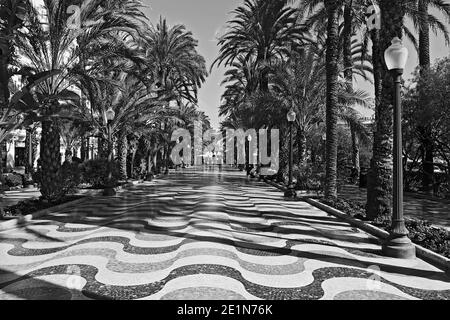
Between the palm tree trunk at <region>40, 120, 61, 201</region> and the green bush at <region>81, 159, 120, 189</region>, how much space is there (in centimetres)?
528

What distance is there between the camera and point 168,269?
16.0 ft

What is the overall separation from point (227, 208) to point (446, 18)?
16.7 m

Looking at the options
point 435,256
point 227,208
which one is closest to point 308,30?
point 227,208

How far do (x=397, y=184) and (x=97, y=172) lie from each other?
48.1 ft

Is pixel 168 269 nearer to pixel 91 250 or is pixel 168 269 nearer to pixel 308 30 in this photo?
pixel 91 250

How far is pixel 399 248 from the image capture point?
5.72m

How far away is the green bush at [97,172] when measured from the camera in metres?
17.0

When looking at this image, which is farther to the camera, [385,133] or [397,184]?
[385,133]

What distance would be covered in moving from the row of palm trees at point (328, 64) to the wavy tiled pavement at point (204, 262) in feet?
9.68

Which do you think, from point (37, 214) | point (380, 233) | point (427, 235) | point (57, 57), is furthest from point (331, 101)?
point (37, 214)

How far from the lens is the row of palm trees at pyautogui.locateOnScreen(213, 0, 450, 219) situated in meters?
8.37

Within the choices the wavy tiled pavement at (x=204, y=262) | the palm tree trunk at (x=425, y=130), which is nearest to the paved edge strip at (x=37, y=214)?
the wavy tiled pavement at (x=204, y=262)

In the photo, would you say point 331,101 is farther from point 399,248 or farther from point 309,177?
point 399,248

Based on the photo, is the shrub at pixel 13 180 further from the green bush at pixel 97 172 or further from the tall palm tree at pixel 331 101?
the tall palm tree at pixel 331 101
